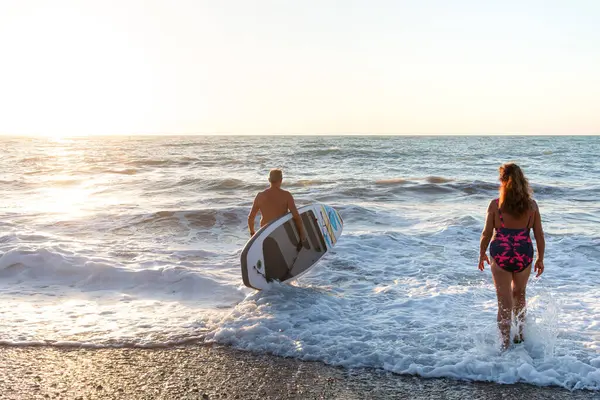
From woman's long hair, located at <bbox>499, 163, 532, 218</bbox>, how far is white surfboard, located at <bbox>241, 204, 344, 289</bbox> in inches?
129

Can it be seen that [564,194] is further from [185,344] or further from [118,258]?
[185,344]

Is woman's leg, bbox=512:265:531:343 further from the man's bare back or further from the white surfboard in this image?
the man's bare back

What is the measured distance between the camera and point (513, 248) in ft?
14.8

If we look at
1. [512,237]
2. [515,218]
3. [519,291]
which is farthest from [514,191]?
[519,291]

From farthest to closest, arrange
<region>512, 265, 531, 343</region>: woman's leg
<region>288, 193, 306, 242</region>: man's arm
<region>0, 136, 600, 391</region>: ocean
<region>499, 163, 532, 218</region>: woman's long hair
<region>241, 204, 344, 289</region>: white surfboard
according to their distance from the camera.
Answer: <region>288, 193, 306, 242</region>: man's arm, <region>241, 204, 344, 289</region>: white surfboard, <region>0, 136, 600, 391</region>: ocean, <region>512, 265, 531, 343</region>: woman's leg, <region>499, 163, 532, 218</region>: woman's long hair

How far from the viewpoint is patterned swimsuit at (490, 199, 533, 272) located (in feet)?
14.8

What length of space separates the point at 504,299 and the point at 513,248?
470 mm

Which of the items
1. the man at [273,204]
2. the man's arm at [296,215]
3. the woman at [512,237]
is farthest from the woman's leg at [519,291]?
the man at [273,204]

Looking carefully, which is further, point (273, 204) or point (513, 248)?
point (273, 204)

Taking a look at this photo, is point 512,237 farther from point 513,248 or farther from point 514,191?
point 514,191

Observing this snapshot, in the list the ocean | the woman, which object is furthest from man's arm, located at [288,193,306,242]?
the woman

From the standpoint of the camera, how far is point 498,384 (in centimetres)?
422

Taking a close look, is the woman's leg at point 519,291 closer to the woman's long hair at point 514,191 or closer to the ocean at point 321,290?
the ocean at point 321,290

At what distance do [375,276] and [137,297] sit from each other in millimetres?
3346
